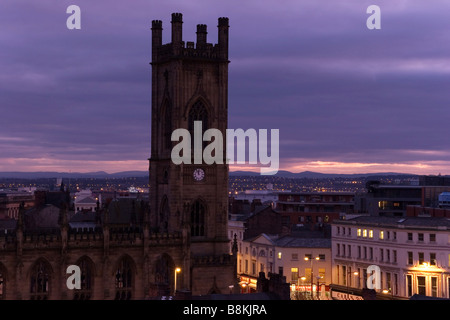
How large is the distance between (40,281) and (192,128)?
24663 mm

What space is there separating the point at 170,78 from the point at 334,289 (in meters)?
42.9


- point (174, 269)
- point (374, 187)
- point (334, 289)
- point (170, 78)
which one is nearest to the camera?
point (174, 269)

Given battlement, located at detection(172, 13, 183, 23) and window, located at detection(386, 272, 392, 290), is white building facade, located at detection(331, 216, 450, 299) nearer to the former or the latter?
window, located at detection(386, 272, 392, 290)

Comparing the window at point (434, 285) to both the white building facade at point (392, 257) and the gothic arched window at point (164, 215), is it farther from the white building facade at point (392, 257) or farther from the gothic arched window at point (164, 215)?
the gothic arched window at point (164, 215)

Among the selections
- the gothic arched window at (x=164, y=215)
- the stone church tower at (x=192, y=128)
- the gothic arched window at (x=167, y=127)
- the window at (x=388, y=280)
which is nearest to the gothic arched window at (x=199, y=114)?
the stone church tower at (x=192, y=128)

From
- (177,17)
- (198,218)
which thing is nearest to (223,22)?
(177,17)

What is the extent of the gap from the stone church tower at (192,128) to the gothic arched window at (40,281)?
15.7 metres

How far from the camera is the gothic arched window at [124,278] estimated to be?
8019cm

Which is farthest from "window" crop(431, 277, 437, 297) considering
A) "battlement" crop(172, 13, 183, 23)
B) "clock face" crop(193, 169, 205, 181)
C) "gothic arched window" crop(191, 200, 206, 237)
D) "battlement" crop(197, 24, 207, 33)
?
"battlement" crop(172, 13, 183, 23)

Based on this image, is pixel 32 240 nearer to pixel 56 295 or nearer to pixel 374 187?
pixel 56 295

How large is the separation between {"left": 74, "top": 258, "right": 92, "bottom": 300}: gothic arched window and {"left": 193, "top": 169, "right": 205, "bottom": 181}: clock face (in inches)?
677

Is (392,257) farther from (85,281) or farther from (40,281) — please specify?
(40,281)
